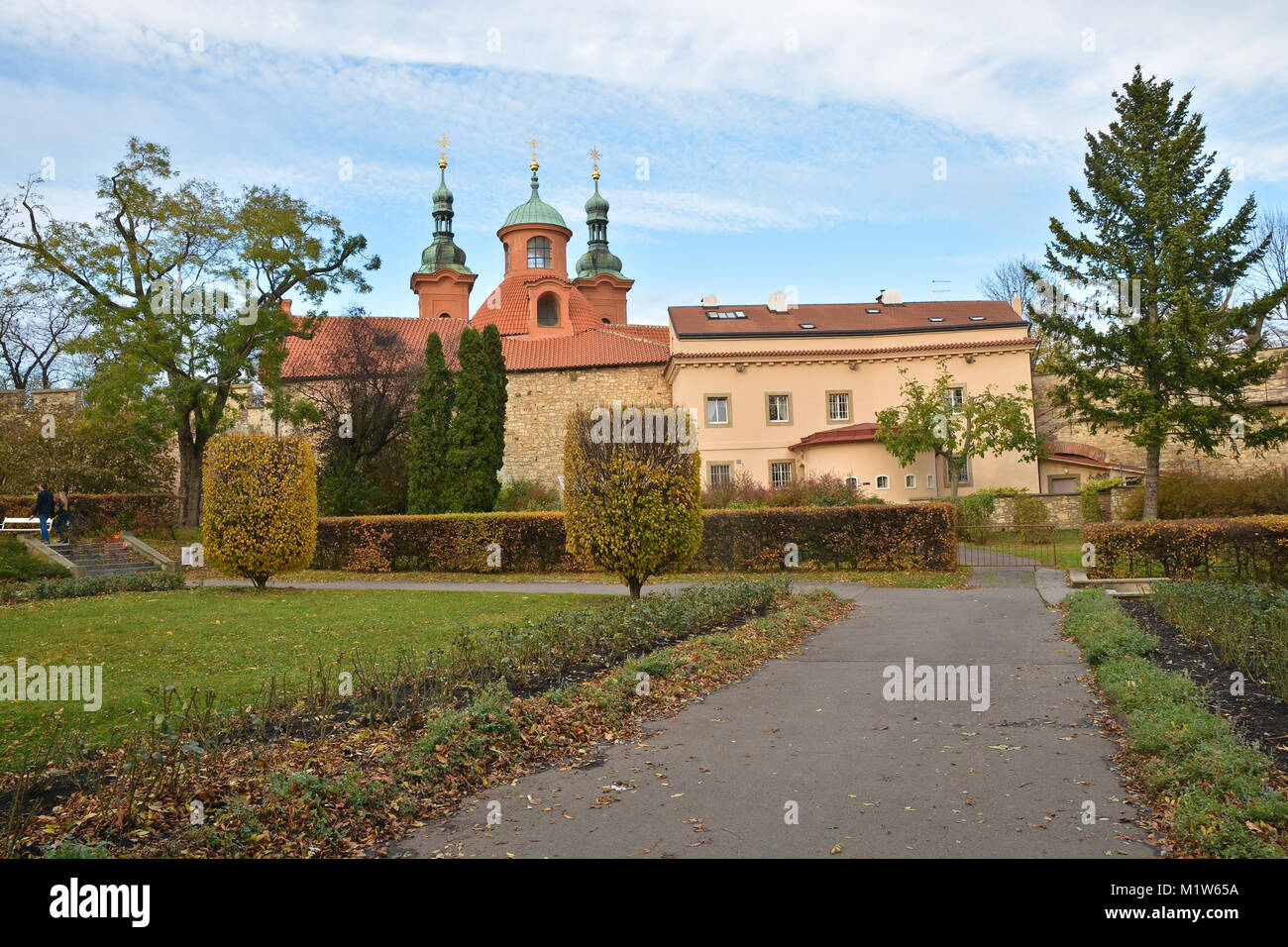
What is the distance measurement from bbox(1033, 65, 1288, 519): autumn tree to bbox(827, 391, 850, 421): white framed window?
12.6 meters

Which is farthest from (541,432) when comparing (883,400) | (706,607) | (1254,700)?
A: (1254,700)

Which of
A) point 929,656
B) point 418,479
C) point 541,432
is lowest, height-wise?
point 929,656

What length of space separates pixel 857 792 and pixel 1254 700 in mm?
3901

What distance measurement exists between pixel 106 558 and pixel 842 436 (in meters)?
25.7

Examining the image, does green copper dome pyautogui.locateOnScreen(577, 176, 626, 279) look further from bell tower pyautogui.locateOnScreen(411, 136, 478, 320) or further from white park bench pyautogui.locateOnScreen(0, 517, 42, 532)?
white park bench pyautogui.locateOnScreen(0, 517, 42, 532)

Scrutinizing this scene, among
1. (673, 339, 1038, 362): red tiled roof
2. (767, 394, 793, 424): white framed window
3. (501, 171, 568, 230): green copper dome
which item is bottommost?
(767, 394, 793, 424): white framed window

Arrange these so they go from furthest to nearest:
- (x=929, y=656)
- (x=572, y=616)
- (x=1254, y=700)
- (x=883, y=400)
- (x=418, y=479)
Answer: (x=883, y=400) < (x=418, y=479) < (x=572, y=616) < (x=929, y=656) < (x=1254, y=700)

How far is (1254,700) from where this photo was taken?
6883 millimetres

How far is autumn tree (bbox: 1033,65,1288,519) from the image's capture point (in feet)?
79.2

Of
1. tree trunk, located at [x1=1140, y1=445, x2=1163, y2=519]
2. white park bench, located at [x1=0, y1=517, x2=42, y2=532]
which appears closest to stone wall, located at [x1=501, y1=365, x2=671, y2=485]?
white park bench, located at [x1=0, y1=517, x2=42, y2=532]

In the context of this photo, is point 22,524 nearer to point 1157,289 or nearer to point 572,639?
point 572,639

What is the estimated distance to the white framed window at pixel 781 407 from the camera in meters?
37.9
